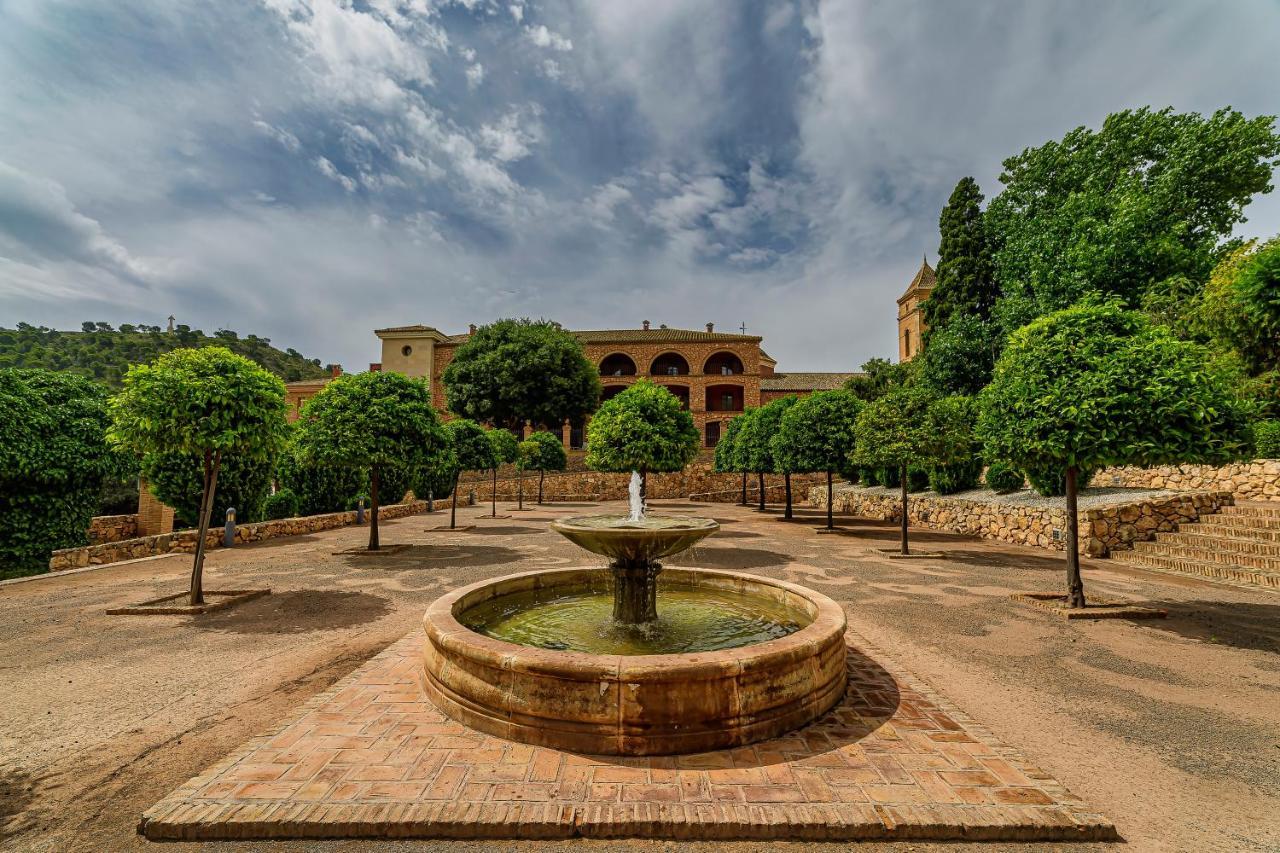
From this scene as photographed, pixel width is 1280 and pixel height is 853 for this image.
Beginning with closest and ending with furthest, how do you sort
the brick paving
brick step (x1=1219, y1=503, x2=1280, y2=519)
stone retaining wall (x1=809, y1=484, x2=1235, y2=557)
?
1. the brick paving
2. brick step (x1=1219, y1=503, x2=1280, y2=519)
3. stone retaining wall (x1=809, y1=484, x2=1235, y2=557)

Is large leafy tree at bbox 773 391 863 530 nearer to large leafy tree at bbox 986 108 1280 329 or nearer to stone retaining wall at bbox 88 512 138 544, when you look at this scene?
large leafy tree at bbox 986 108 1280 329

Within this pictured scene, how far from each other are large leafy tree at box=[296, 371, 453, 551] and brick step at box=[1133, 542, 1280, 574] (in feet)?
53.6

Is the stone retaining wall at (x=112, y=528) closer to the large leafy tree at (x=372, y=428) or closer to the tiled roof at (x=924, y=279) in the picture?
the large leafy tree at (x=372, y=428)

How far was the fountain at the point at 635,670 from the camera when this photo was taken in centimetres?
336

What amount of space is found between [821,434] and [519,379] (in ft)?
86.1

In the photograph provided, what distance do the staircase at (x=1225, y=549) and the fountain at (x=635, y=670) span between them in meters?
10.0

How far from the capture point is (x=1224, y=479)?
41.9 ft

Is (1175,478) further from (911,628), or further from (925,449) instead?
(911,628)

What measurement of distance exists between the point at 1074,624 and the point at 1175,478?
11.0 meters

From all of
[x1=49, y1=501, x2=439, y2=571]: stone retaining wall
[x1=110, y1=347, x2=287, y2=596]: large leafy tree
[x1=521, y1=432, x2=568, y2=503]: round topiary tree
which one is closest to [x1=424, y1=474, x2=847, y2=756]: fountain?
[x1=110, y1=347, x2=287, y2=596]: large leafy tree

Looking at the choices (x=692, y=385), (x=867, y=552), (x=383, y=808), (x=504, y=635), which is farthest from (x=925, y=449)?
(x=692, y=385)

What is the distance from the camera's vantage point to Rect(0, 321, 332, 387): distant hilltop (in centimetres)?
4370

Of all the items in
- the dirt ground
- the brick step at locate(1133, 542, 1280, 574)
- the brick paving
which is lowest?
the dirt ground

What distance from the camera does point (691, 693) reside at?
3387 millimetres
